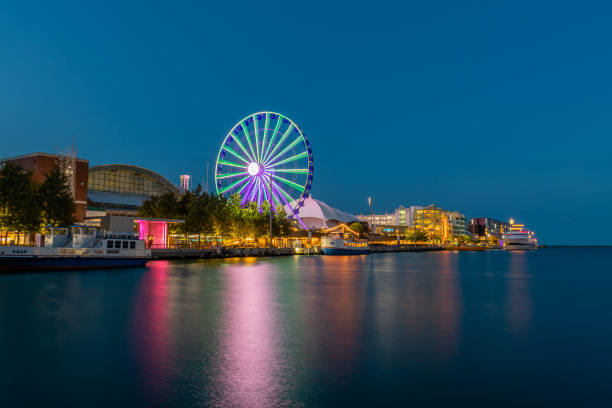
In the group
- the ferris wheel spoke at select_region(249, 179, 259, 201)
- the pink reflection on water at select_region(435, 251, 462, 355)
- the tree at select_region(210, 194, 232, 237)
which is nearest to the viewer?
the pink reflection on water at select_region(435, 251, 462, 355)

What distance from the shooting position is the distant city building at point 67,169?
265 ft

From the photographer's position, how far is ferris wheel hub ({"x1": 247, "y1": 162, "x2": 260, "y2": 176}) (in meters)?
85.5

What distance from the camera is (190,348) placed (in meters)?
16.9

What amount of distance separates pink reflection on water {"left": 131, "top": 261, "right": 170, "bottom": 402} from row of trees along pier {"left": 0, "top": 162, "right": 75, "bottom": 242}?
101ft

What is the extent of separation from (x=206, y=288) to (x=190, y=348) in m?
19.9

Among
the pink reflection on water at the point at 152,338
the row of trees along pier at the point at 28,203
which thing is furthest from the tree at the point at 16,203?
the pink reflection on water at the point at 152,338

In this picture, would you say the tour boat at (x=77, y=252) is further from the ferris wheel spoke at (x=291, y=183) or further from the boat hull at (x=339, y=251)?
the boat hull at (x=339, y=251)

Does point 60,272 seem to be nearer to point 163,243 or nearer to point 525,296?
point 163,243

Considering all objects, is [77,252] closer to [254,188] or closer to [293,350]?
[293,350]

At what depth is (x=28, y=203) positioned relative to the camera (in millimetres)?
55969

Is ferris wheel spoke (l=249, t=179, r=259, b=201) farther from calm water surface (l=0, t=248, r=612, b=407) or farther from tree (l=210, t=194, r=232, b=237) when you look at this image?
calm water surface (l=0, t=248, r=612, b=407)

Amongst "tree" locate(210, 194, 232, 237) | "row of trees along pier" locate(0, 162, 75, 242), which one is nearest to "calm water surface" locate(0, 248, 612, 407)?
"row of trees along pier" locate(0, 162, 75, 242)

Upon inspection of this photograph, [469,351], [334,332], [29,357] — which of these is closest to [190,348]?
[29,357]

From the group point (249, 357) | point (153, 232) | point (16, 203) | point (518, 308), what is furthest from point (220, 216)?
point (249, 357)
